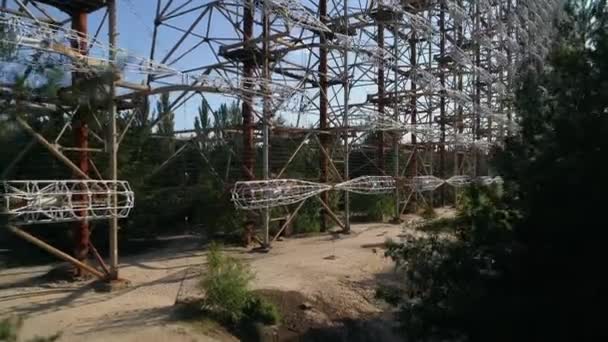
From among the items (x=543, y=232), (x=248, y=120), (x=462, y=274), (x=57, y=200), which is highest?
(x=248, y=120)

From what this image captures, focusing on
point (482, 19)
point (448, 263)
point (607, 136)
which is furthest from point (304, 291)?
point (482, 19)

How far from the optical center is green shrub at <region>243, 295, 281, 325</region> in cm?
741

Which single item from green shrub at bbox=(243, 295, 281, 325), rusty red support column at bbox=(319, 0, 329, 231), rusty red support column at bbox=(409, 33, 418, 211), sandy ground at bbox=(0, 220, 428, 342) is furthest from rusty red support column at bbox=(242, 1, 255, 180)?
rusty red support column at bbox=(409, 33, 418, 211)

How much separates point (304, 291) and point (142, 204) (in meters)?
6.29

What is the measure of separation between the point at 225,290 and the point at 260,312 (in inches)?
26.6

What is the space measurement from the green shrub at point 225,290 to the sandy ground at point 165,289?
40cm

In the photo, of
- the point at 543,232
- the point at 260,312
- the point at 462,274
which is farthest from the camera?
the point at 260,312

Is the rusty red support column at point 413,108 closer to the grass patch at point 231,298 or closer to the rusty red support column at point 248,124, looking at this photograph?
the rusty red support column at point 248,124

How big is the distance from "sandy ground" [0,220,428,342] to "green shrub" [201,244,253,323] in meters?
0.40

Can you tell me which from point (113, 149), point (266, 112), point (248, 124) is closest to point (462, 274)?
point (113, 149)

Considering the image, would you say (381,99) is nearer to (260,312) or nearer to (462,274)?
(260,312)

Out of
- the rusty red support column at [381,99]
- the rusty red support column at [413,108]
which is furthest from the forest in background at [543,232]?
the rusty red support column at [413,108]

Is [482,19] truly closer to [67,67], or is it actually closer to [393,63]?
[393,63]

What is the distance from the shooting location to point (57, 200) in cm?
697
